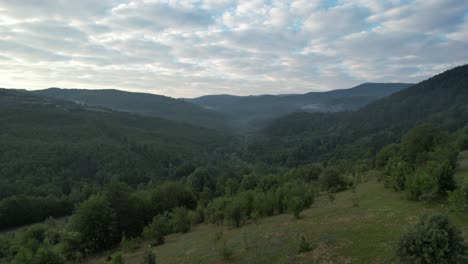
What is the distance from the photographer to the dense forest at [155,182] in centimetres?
2519

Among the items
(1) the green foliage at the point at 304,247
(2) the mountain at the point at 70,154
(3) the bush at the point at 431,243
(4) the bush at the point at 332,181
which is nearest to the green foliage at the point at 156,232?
(1) the green foliage at the point at 304,247

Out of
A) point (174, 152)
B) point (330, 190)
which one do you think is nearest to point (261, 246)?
point (330, 190)

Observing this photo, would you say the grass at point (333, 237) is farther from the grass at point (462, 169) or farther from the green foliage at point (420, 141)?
the green foliage at point (420, 141)

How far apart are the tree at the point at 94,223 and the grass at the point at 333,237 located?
10435 millimetres

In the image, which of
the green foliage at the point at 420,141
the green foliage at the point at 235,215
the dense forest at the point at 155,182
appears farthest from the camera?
the green foliage at the point at 420,141

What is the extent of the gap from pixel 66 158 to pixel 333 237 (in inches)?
4583

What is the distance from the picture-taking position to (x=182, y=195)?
203 feet

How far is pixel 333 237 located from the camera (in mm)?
20094

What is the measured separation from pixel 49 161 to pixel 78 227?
80279mm

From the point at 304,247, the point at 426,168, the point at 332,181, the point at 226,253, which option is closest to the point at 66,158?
the point at 332,181

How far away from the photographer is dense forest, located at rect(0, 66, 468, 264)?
82.6 ft

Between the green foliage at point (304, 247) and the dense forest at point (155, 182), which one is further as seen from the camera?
the dense forest at point (155, 182)

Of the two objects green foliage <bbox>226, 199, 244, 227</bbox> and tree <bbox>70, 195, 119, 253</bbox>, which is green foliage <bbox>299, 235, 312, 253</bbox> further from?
tree <bbox>70, 195, 119, 253</bbox>

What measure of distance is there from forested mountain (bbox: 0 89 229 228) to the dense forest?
383mm
